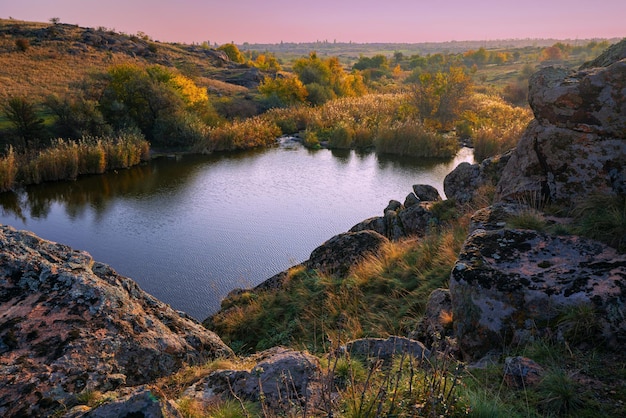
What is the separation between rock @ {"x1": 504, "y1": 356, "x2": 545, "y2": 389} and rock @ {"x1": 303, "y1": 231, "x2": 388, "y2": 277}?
511 centimetres

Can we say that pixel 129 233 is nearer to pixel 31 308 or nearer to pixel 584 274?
pixel 31 308

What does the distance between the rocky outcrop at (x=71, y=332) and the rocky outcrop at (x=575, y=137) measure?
15.8 ft

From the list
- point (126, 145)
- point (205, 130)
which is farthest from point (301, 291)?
point (205, 130)

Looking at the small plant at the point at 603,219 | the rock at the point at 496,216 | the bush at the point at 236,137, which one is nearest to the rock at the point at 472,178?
the rock at the point at 496,216

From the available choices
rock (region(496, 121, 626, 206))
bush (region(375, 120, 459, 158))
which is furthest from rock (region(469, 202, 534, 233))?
bush (region(375, 120, 459, 158))

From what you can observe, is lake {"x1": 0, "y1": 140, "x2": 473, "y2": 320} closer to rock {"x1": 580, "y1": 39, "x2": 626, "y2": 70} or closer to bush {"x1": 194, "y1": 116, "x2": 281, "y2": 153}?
bush {"x1": 194, "y1": 116, "x2": 281, "y2": 153}

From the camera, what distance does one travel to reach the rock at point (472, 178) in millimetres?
9742

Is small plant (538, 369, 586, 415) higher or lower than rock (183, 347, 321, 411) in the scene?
higher

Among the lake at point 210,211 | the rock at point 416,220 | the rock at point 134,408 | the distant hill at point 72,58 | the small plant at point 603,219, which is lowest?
the lake at point 210,211

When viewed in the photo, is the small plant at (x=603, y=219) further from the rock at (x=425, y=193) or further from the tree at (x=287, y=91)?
the tree at (x=287, y=91)

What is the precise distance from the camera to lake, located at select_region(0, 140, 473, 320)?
1168cm

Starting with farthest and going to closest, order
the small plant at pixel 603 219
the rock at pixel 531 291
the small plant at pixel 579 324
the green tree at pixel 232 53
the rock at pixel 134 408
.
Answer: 1. the green tree at pixel 232 53
2. the small plant at pixel 603 219
3. the rock at pixel 531 291
4. the small plant at pixel 579 324
5. the rock at pixel 134 408

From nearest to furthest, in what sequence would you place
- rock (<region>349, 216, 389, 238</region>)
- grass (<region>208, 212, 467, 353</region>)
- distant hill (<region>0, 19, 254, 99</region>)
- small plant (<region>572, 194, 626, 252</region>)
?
small plant (<region>572, 194, 626, 252</region>) → grass (<region>208, 212, 467, 353</region>) → rock (<region>349, 216, 389, 238</region>) → distant hill (<region>0, 19, 254, 99</region>)

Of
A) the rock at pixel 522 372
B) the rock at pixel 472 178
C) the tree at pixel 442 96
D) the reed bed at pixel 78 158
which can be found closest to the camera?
the rock at pixel 522 372
